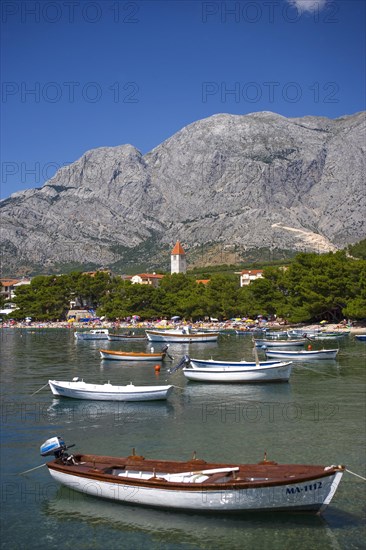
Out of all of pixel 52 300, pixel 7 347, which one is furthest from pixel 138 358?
pixel 52 300

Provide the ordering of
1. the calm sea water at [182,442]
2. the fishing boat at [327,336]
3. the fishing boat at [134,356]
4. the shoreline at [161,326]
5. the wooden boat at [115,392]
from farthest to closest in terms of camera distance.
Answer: the shoreline at [161,326] → the fishing boat at [327,336] → the fishing boat at [134,356] → the wooden boat at [115,392] → the calm sea water at [182,442]

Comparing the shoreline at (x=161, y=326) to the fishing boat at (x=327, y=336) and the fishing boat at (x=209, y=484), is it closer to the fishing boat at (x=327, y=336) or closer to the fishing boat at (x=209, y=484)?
the fishing boat at (x=327, y=336)

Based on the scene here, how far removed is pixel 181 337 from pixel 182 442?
64.8 meters

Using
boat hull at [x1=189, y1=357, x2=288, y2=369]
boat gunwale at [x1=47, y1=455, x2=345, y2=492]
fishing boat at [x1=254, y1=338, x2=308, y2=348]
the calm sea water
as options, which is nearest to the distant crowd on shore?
fishing boat at [x1=254, y1=338, x2=308, y2=348]

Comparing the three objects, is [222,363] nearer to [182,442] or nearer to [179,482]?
[182,442]

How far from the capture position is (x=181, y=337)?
309 ft

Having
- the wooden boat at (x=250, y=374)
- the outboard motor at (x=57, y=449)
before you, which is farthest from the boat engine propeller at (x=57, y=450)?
the wooden boat at (x=250, y=374)

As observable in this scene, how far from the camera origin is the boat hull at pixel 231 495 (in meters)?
19.3

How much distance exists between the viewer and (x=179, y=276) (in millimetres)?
162250

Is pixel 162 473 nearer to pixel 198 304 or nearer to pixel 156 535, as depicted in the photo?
pixel 156 535

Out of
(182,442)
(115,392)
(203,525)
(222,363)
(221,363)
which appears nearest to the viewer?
(203,525)

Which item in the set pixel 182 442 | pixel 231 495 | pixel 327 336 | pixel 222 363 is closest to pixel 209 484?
pixel 231 495

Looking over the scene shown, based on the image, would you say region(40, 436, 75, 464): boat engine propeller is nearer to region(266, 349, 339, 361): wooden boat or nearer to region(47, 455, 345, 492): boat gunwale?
region(47, 455, 345, 492): boat gunwale

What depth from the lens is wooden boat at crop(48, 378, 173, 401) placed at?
40.5m
